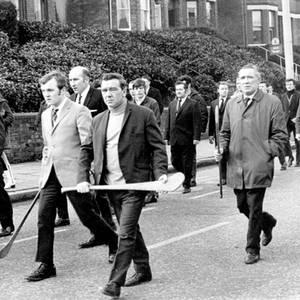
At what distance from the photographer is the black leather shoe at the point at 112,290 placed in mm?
6020

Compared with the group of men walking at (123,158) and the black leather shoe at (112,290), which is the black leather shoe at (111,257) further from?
the black leather shoe at (112,290)

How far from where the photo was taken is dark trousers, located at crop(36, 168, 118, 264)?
277 inches

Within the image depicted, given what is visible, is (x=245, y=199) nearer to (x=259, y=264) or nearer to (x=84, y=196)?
(x=259, y=264)

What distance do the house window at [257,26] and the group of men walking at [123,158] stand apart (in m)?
42.0

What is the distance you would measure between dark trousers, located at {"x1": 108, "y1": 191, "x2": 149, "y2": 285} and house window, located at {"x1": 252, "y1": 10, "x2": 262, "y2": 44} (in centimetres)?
4353

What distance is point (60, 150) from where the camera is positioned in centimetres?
717

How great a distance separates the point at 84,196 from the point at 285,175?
8513mm

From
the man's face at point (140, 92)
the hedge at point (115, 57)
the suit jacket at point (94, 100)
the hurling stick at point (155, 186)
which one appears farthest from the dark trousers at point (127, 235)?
the hedge at point (115, 57)

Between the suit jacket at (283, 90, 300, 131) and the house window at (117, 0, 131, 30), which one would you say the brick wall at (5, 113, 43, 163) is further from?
the house window at (117, 0, 131, 30)

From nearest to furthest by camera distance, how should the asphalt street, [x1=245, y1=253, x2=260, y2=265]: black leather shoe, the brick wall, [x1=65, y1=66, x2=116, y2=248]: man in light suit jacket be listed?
the asphalt street
[x1=245, y1=253, x2=260, y2=265]: black leather shoe
[x1=65, y1=66, x2=116, y2=248]: man in light suit jacket
the brick wall

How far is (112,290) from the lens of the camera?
6020mm

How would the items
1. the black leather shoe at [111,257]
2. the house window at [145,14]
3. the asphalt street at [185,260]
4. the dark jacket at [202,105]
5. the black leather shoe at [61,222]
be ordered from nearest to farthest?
the asphalt street at [185,260], the black leather shoe at [111,257], the black leather shoe at [61,222], the dark jacket at [202,105], the house window at [145,14]

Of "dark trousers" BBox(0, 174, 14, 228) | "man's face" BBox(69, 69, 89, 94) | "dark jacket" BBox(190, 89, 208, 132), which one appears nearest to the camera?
"man's face" BBox(69, 69, 89, 94)

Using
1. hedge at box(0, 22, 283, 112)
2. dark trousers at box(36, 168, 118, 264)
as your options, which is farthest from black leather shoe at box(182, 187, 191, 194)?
hedge at box(0, 22, 283, 112)
